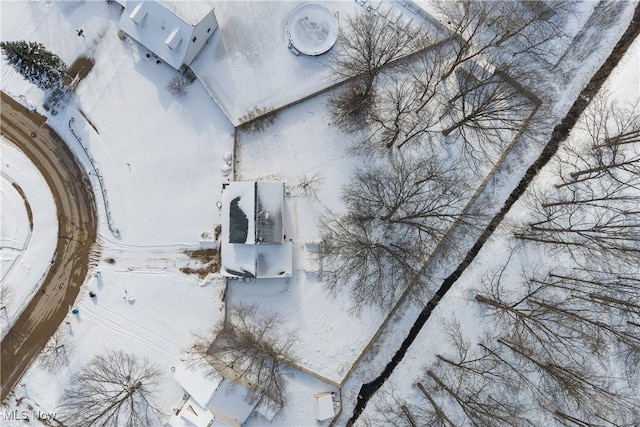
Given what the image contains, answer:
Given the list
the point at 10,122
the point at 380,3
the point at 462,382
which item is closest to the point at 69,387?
the point at 10,122

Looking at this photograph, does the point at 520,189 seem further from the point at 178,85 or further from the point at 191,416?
the point at 191,416

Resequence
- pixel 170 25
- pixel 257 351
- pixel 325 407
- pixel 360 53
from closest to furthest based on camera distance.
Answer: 1. pixel 170 25
2. pixel 325 407
3. pixel 257 351
4. pixel 360 53

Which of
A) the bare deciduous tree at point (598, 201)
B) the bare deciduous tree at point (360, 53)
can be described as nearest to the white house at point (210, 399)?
the bare deciduous tree at point (360, 53)

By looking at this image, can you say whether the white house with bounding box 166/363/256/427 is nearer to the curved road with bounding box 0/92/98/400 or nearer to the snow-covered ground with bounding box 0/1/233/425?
the snow-covered ground with bounding box 0/1/233/425

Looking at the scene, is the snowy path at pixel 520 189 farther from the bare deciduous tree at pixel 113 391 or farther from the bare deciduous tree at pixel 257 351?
the bare deciduous tree at pixel 113 391

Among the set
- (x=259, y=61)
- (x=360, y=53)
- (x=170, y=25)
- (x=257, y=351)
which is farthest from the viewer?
(x=259, y=61)

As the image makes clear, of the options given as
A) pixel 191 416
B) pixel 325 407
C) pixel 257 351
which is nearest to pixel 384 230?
pixel 257 351

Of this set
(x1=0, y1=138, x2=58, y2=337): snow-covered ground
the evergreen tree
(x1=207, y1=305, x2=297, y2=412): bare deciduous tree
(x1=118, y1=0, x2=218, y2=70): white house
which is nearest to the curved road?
(x1=0, y1=138, x2=58, y2=337): snow-covered ground

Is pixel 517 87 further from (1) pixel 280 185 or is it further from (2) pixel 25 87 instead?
(2) pixel 25 87
